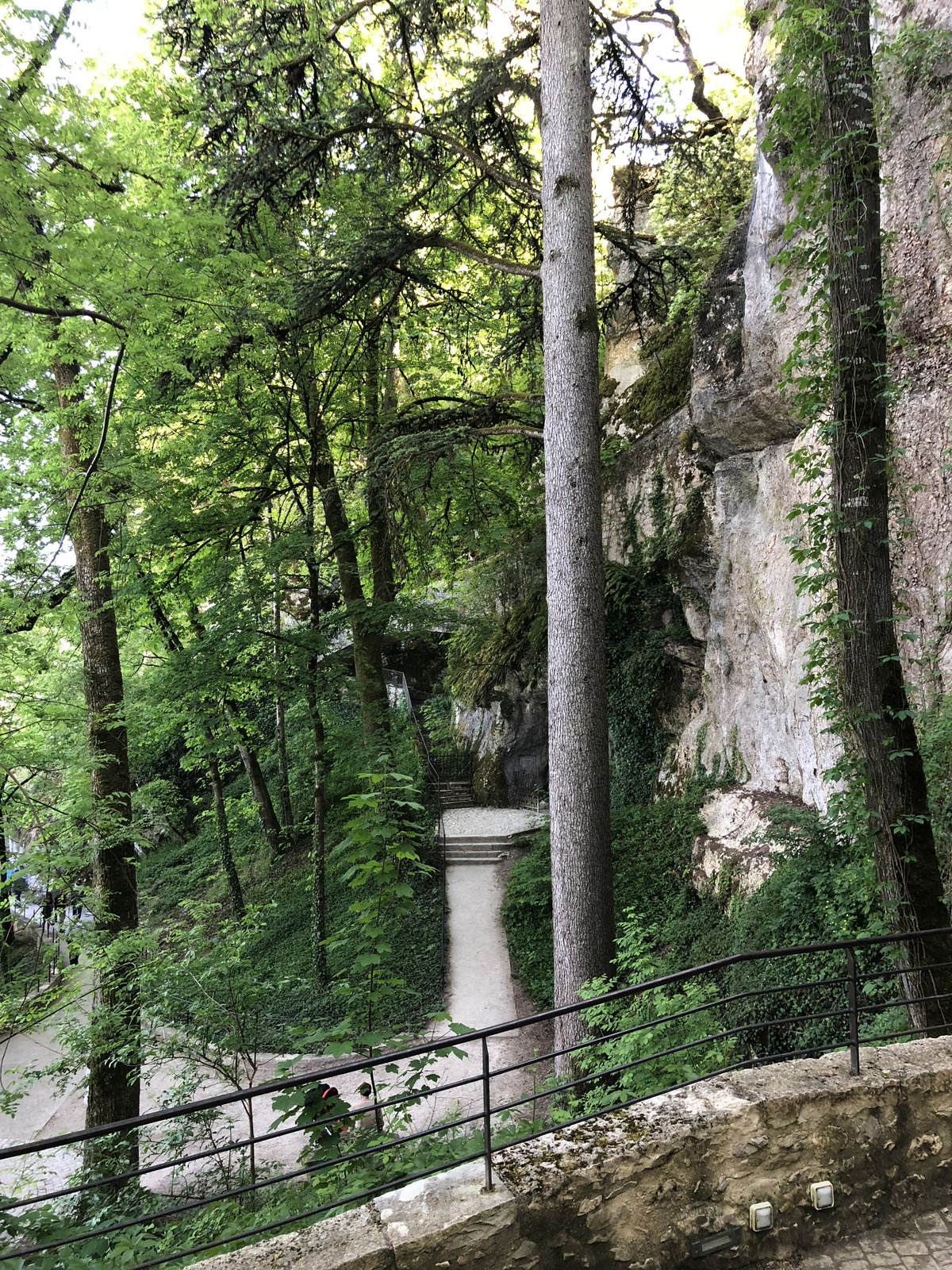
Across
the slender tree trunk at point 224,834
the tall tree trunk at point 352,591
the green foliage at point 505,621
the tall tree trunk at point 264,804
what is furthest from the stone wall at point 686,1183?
the tall tree trunk at point 264,804

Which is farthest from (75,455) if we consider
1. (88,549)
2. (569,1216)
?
(569,1216)

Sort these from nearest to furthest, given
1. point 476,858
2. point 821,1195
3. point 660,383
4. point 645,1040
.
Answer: point 821,1195
point 645,1040
point 660,383
point 476,858

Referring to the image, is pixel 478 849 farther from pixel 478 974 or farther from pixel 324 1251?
pixel 324 1251

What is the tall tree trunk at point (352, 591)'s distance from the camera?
11.3m

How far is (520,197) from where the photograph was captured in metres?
9.23

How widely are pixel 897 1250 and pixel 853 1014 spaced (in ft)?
Result: 2.96

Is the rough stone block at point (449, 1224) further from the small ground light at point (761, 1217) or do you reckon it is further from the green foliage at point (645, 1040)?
the green foliage at point (645, 1040)

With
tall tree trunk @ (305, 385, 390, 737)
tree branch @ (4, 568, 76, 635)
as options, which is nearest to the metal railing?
tree branch @ (4, 568, 76, 635)

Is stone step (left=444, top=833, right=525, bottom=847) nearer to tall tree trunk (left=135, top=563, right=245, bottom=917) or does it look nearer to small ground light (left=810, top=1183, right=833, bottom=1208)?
tall tree trunk (left=135, top=563, right=245, bottom=917)

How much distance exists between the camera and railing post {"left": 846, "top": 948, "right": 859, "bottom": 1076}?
329 cm

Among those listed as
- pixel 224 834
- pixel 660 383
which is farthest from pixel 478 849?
pixel 660 383

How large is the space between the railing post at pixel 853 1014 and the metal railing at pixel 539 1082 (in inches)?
0.4

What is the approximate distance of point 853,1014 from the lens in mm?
3303

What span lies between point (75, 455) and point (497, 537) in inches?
244
